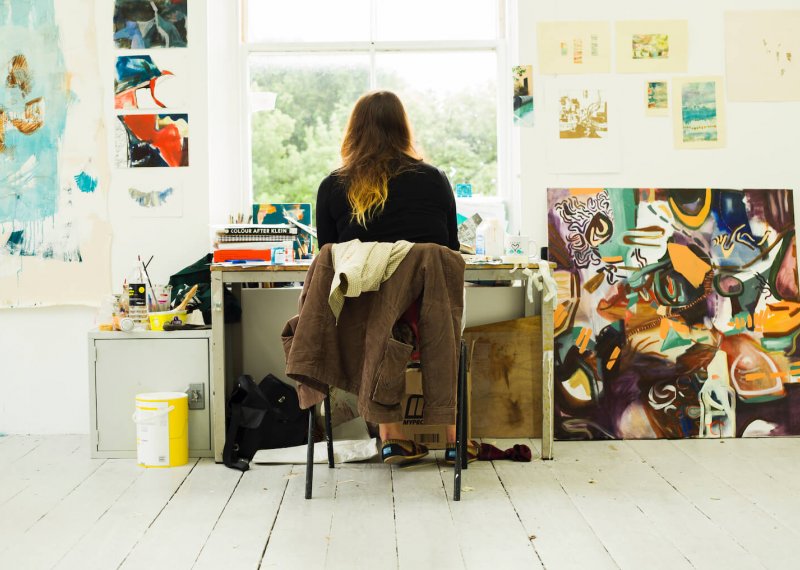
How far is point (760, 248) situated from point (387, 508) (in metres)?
1.97

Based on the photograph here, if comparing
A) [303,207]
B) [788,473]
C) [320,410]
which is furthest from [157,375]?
[788,473]

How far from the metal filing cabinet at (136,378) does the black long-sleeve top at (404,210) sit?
730mm

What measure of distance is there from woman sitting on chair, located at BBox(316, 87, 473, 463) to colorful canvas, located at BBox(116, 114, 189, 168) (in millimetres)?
922

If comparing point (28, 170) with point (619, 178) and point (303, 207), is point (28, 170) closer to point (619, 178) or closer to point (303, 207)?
point (303, 207)

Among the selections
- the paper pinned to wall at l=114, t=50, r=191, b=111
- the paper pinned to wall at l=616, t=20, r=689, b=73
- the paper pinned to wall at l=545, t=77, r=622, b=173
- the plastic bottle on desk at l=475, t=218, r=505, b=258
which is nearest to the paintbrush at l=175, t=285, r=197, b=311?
the paper pinned to wall at l=114, t=50, r=191, b=111

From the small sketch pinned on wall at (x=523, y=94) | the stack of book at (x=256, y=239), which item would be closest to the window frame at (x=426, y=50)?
the small sketch pinned on wall at (x=523, y=94)

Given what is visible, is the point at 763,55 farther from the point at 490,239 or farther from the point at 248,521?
the point at 248,521

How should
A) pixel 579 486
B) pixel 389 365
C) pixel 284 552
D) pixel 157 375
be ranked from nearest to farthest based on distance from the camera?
pixel 284 552, pixel 389 365, pixel 579 486, pixel 157 375

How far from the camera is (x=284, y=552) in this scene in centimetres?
214

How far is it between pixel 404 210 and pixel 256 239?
749 mm

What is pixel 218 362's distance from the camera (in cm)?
307

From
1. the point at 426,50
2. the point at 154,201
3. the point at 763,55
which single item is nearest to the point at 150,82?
the point at 154,201

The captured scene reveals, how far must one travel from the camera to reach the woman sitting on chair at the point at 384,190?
107 inches

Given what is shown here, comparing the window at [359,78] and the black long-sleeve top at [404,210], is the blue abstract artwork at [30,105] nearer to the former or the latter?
the window at [359,78]
